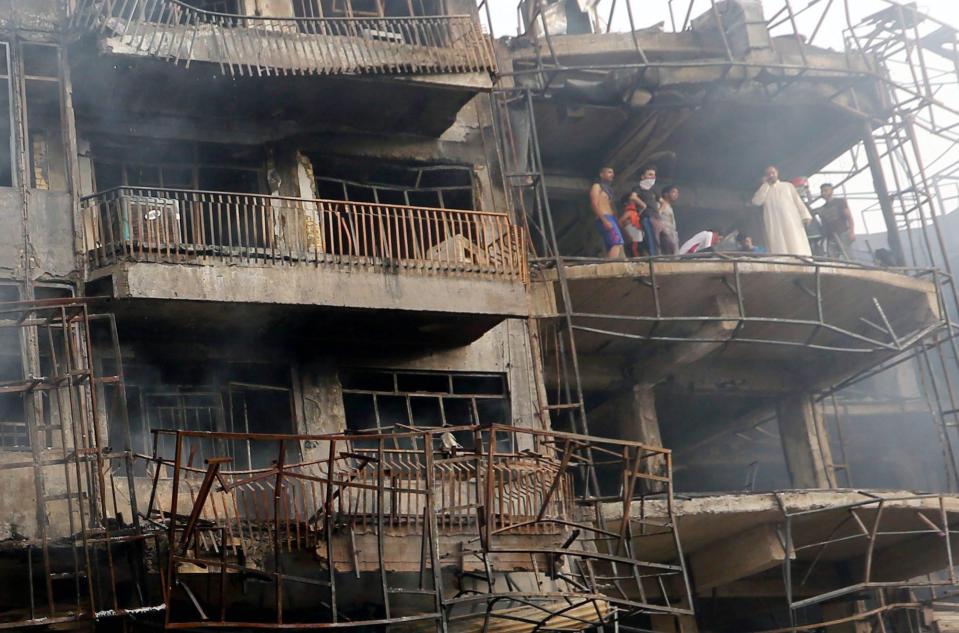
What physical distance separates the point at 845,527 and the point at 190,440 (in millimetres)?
8806

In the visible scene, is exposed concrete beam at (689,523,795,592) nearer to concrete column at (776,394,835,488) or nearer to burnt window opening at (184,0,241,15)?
concrete column at (776,394,835,488)

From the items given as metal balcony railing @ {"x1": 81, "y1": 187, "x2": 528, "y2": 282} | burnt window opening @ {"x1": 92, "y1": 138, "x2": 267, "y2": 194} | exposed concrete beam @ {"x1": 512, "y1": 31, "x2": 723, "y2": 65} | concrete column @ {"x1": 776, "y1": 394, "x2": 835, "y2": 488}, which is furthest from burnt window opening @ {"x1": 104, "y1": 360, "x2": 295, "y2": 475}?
concrete column @ {"x1": 776, "y1": 394, "x2": 835, "y2": 488}

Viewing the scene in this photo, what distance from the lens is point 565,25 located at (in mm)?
23891

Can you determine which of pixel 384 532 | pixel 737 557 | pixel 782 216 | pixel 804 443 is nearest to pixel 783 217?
pixel 782 216

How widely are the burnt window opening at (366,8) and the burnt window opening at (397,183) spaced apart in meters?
2.04

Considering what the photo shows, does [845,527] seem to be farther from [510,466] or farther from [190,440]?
[190,440]

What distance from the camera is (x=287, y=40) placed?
19266 millimetres

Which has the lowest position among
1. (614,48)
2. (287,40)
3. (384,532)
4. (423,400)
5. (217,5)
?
(384,532)

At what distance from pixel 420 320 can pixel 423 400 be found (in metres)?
1.15

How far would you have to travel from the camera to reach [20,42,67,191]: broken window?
18.2m

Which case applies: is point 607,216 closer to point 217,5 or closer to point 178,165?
point 178,165

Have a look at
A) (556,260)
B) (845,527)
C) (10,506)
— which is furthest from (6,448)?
(845,527)

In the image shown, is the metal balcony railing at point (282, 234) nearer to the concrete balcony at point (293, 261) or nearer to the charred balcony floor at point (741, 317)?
the concrete balcony at point (293, 261)

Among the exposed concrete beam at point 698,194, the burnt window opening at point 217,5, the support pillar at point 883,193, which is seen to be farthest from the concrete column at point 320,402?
the support pillar at point 883,193
